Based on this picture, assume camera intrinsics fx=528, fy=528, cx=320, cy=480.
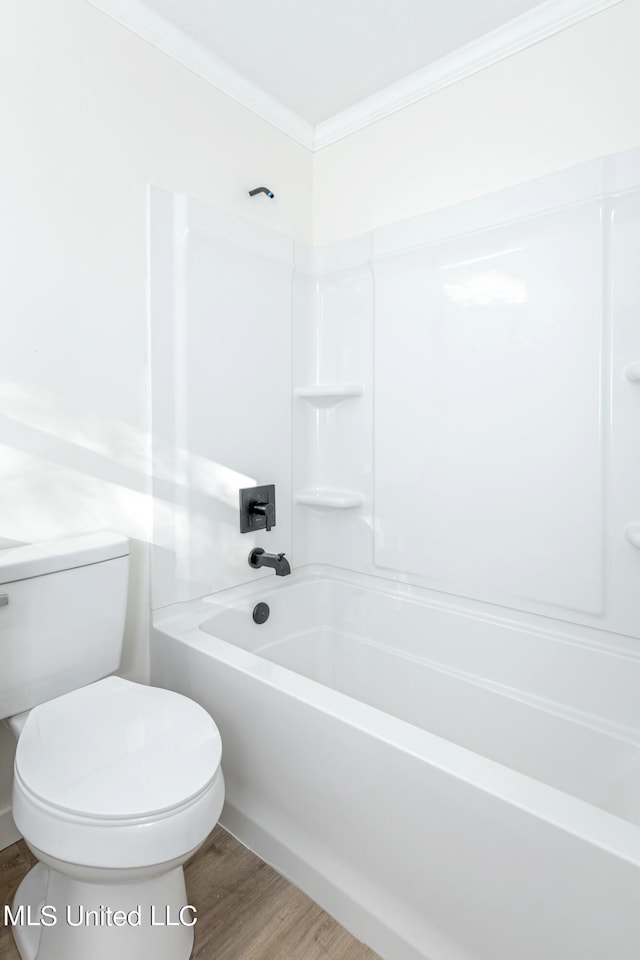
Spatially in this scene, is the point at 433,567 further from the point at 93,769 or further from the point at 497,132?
the point at 497,132

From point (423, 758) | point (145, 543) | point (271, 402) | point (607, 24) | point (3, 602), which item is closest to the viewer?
point (423, 758)

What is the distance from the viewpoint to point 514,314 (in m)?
1.69

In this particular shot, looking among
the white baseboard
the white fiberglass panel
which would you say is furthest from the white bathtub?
the white baseboard

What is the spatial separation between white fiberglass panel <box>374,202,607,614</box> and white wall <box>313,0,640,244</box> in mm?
197

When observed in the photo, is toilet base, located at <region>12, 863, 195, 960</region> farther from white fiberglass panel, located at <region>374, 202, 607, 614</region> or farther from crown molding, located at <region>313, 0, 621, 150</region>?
crown molding, located at <region>313, 0, 621, 150</region>

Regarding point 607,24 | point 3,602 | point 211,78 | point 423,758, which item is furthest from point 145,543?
point 607,24

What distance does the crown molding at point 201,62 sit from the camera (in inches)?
62.4

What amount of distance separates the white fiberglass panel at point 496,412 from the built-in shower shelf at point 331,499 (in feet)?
0.34

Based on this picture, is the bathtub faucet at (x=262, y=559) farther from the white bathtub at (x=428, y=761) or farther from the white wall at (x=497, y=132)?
the white wall at (x=497, y=132)

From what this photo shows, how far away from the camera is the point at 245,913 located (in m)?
1.30

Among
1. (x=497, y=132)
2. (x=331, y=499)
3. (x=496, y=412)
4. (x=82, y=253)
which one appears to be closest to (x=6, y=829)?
(x=331, y=499)

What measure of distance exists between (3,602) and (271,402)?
3.80 feet

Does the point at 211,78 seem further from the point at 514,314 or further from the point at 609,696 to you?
the point at 609,696

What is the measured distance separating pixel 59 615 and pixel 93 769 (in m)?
0.46
